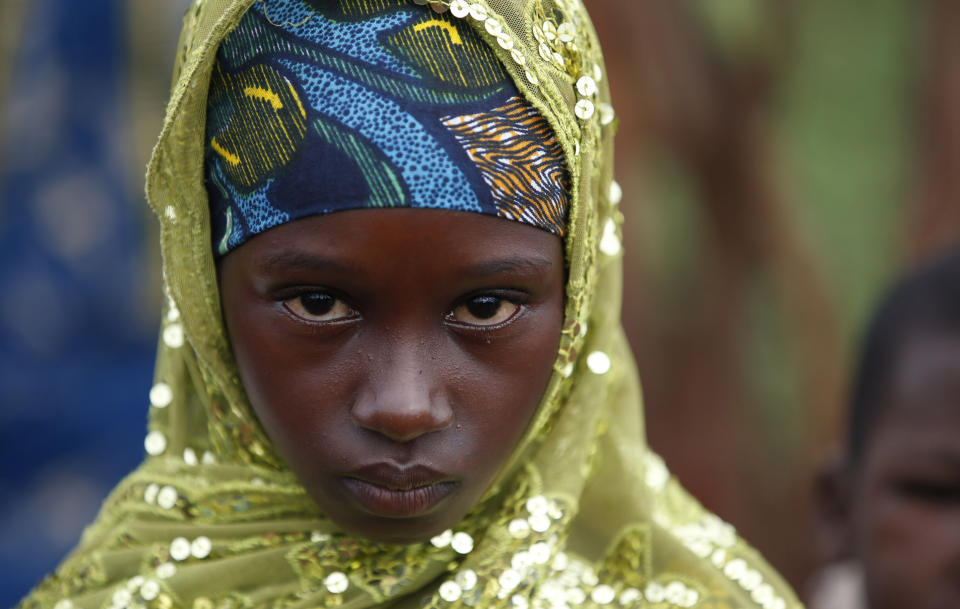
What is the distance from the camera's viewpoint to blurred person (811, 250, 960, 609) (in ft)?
7.63

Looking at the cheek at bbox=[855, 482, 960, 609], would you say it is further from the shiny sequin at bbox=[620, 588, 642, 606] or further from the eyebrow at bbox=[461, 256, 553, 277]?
the eyebrow at bbox=[461, 256, 553, 277]

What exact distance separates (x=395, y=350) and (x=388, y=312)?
0.05 m

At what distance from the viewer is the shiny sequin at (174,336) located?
6.65 feet

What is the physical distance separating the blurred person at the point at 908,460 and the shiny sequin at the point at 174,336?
1393mm

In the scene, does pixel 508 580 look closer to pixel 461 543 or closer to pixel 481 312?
pixel 461 543

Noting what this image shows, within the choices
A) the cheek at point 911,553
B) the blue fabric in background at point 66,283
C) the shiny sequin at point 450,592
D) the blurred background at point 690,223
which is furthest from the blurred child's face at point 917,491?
the blue fabric in background at point 66,283

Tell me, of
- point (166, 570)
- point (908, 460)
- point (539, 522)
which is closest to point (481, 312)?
point (539, 522)

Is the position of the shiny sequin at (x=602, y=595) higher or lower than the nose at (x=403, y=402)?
lower

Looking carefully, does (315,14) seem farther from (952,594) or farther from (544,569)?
(952,594)

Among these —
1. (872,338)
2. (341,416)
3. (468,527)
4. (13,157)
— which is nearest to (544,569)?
(468,527)

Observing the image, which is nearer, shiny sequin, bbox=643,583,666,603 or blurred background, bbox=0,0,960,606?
shiny sequin, bbox=643,583,666,603

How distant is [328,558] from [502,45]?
817 mm

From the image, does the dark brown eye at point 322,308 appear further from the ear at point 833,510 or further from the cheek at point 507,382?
the ear at point 833,510

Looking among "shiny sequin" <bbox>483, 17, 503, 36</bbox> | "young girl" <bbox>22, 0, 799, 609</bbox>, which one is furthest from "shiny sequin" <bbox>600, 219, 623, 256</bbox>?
"shiny sequin" <bbox>483, 17, 503, 36</bbox>
